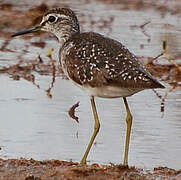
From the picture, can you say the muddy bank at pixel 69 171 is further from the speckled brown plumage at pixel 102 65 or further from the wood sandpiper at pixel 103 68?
the speckled brown plumage at pixel 102 65

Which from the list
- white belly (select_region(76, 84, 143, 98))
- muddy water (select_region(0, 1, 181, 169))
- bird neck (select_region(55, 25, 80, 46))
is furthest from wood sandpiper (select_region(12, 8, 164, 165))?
muddy water (select_region(0, 1, 181, 169))

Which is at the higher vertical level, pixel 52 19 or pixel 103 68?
pixel 52 19

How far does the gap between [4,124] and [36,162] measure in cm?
161

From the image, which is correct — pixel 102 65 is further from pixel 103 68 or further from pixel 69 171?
pixel 69 171

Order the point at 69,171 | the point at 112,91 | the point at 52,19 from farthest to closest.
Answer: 1. the point at 52,19
2. the point at 112,91
3. the point at 69,171

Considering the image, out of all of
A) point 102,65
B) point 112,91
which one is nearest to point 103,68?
point 102,65

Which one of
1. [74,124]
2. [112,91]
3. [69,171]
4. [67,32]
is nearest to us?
[69,171]

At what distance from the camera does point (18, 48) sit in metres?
12.6

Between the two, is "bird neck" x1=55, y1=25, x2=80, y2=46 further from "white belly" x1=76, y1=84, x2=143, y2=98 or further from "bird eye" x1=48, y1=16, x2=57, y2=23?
"white belly" x1=76, y1=84, x2=143, y2=98

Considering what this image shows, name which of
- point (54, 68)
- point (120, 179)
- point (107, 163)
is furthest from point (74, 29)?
point (54, 68)

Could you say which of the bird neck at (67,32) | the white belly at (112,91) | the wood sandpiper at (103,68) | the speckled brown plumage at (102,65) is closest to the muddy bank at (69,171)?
the wood sandpiper at (103,68)

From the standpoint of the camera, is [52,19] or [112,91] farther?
[52,19]

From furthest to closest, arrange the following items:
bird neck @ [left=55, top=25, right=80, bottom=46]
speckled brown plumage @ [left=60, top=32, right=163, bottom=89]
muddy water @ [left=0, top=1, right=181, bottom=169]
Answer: bird neck @ [left=55, top=25, right=80, bottom=46]
muddy water @ [left=0, top=1, right=181, bottom=169]
speckled brown plumage @ [left=60, top=32, right=163, bottom=89]

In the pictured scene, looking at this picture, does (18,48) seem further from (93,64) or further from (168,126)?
(93,64)
